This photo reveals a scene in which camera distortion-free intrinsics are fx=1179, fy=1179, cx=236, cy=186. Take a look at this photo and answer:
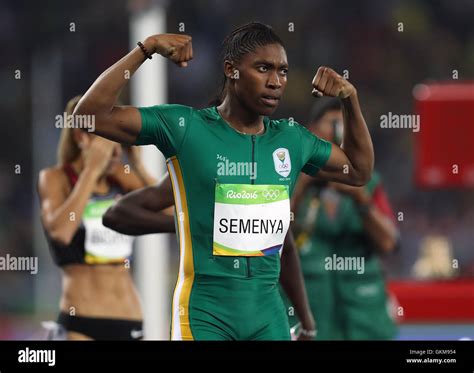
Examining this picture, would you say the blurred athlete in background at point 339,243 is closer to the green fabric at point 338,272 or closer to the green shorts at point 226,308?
the green fabric at point 338,272

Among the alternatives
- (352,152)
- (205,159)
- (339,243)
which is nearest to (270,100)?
(205,159)

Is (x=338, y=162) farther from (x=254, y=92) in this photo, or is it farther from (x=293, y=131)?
(x=254, y=92)

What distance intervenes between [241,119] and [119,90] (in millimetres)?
457

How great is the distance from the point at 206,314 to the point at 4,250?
41.3ft

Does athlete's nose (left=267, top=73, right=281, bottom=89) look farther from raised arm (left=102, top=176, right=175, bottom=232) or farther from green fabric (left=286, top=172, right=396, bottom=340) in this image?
green fabric (left=286, top=172, right=396, bottom=340)

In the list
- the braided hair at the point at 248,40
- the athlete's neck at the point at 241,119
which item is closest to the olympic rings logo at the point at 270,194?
the athlete's neck at the point at 241,119

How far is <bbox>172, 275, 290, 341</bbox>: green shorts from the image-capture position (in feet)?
13.3

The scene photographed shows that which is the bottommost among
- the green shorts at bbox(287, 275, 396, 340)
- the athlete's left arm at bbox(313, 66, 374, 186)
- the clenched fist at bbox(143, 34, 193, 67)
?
the green shorts at bbox(287, 275, 396, 340)

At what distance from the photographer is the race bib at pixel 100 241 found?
586 centimetres

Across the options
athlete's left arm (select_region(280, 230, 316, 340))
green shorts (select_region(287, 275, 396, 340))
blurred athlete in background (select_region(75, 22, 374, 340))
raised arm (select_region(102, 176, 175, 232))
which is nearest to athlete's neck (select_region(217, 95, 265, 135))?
blurred athlete in background (select_region(75, 22, 374, 340))

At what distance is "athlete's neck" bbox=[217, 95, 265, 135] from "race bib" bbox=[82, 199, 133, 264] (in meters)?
1.79

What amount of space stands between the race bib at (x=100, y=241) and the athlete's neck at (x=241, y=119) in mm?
1791
